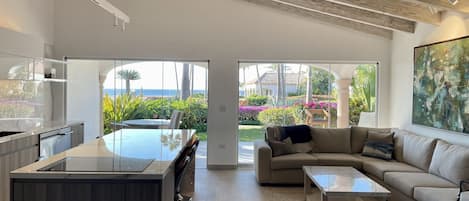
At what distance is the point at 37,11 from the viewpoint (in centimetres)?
614

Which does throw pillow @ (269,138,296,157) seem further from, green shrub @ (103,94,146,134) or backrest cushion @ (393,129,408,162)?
green shrub @ (103,94,146,134)

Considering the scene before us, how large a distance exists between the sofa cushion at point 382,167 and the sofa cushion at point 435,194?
922mm

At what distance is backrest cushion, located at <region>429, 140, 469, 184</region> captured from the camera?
13.5 feet

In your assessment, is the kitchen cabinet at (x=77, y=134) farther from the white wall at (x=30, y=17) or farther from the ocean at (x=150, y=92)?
the white wall at (x=30, y=17)

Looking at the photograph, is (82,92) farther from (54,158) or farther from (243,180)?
(54,158)

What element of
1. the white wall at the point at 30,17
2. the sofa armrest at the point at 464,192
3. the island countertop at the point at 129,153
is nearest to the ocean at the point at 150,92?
the white wall at the point at 30,17

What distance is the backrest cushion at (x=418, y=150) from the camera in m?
4.89

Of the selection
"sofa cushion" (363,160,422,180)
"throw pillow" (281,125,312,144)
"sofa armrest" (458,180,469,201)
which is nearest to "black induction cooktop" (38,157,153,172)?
"sofa armrest" (458,180,469,201)

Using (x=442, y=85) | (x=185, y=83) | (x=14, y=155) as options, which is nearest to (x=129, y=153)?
(x=14, y=155)

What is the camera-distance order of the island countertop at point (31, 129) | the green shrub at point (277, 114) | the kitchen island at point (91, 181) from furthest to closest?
the green shrub at point (277, 114) → the island countertop at point (31, 129) → the kitchen island at point (91, 181)

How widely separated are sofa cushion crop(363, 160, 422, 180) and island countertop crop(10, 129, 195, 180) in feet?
8.62

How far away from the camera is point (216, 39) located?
682cm

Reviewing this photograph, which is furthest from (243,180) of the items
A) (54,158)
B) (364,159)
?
(54,158)

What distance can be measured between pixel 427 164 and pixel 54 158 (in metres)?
4.44
